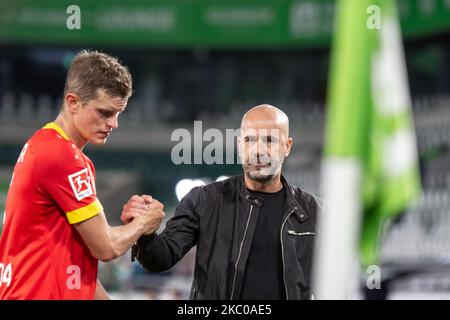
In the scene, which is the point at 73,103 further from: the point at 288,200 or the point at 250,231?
the point at 288,200

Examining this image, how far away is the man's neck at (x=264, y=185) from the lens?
3844 millimetres

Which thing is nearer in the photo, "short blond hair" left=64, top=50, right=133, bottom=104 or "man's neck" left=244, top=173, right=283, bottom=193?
"short blond hair" left=64, top=50, right=133, bottom=104

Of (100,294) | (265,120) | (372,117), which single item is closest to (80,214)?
(100,294)

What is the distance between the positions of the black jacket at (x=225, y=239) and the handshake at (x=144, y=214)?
0.06m

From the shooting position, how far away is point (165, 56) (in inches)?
618

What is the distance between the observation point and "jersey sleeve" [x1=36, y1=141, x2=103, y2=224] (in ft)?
11.1

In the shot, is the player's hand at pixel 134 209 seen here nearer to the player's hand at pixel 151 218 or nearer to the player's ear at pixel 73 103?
the player's hand at pixel 151 218

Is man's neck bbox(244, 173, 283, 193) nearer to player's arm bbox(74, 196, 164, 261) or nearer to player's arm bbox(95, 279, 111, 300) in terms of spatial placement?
player's arm bbox(74, 196, 164, 261)

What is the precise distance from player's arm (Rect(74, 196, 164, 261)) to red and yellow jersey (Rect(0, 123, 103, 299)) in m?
0.04

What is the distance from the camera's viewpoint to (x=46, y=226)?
134 inches

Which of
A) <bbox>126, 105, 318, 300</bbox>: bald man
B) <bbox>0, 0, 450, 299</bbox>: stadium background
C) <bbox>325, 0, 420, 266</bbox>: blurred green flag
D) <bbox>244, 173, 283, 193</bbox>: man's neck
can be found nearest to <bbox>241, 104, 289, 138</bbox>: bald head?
<bbox>126, 105, 318, 300</bbox>: bald man

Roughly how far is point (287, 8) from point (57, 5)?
12.0 feet
